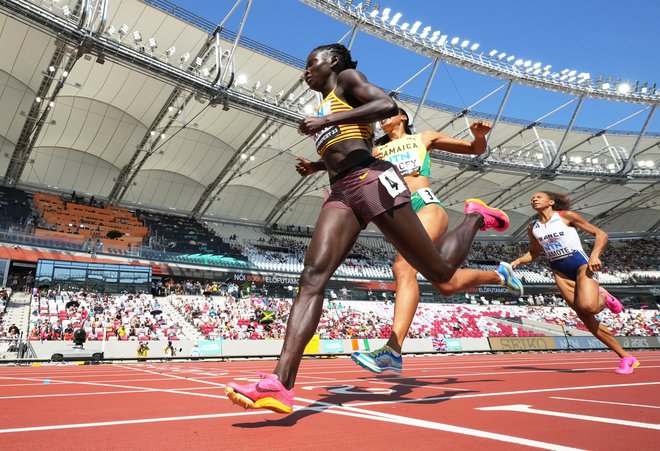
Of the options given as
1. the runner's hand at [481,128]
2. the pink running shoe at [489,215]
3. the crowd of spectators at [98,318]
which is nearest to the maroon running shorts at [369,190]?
the runner's hand at [481,128]

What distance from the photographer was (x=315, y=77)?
8.88ft

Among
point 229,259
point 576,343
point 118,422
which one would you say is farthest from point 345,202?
point 229,259

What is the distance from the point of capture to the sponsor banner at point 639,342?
777 inches

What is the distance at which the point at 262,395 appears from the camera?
1.91 metres

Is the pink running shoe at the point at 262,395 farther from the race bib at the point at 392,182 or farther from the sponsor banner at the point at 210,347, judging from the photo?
the sponsor banner at the point at 210,347

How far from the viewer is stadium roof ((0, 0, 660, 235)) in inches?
757

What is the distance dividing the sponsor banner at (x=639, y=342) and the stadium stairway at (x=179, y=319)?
19032 mm

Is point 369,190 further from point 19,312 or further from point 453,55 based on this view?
point 453,55

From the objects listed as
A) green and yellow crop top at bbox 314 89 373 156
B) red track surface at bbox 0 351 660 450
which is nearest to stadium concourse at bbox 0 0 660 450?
red track surface at bbox 0 351 660 450

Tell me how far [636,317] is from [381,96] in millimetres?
37738

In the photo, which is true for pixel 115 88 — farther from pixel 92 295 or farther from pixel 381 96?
pixel 381 96

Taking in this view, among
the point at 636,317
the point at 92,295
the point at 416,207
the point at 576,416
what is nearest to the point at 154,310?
the point at 92,295

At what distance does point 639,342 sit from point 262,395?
76.9ft

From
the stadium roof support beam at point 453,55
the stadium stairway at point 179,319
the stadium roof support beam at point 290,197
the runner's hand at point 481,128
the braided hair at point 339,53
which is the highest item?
the stadium roof support beam at point 453,55
